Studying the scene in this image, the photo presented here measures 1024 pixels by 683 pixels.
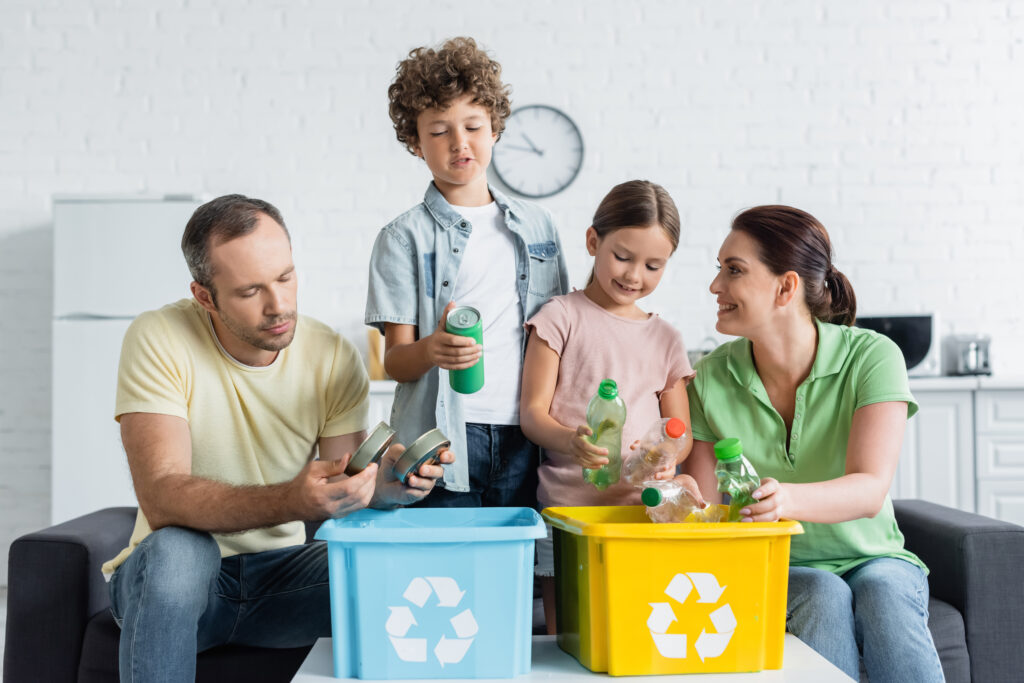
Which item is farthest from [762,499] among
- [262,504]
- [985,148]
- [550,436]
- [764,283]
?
[985,148]

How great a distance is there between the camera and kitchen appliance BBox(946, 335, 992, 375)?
4117 mm

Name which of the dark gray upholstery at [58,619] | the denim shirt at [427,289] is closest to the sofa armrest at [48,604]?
the dark gray upholstery at [58,619]

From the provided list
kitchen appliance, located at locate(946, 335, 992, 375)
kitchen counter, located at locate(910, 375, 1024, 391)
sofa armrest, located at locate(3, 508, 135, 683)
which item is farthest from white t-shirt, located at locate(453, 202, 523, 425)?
kitchen appliance, located at locate(946, 335, 992, 375)

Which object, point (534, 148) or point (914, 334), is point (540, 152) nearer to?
point (534, 148)

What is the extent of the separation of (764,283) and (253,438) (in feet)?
3.43

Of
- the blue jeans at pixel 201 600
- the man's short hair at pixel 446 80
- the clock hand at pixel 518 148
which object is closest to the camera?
the blue jeans at pixel 201 600

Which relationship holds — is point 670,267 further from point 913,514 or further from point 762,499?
point 762,499

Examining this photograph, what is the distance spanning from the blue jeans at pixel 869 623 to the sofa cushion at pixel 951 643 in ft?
0.88

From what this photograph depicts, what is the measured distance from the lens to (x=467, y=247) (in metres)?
1.89

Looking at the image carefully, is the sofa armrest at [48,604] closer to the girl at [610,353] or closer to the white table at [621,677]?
the white table at [621,677]

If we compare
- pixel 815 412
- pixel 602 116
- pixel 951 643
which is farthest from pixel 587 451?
pixel 602 116

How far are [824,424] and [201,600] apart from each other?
1182 mm

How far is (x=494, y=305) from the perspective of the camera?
6.19ft

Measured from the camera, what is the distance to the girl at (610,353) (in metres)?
1.75
